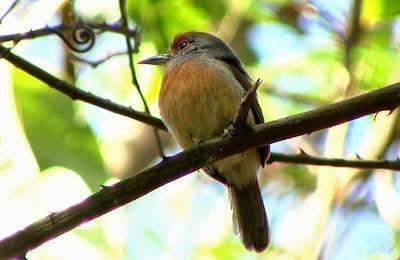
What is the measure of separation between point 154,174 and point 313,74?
335 cm

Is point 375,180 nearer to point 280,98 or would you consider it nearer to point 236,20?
point 280,98

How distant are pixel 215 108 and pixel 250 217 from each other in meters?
0.87

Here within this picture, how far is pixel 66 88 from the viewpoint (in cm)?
348

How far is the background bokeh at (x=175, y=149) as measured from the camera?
12.3 feet

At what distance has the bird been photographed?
3893 millimetres

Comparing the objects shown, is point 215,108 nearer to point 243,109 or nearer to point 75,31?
point 75,31

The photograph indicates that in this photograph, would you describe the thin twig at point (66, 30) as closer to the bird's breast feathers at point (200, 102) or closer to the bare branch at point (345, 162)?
the bird's breast feathers at point (200, 102)

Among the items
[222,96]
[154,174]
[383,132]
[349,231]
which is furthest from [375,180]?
[154,174]

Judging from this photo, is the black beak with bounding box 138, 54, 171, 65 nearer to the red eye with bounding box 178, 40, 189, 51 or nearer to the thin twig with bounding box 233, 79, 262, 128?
the red eye with bounding box 178, 40, 189, 51

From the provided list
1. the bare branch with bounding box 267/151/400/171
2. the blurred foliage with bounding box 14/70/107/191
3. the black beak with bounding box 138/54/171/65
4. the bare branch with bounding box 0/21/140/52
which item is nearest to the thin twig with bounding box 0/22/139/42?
the bare branch with bounding box 0/21/140/52

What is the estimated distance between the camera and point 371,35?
545 centimetres

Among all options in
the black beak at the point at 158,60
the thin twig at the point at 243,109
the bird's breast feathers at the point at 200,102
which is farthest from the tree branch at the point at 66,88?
the black beak at the point at 158,60

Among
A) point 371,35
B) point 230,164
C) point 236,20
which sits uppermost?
point 236,20

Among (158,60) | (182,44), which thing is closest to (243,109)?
(158,60)
